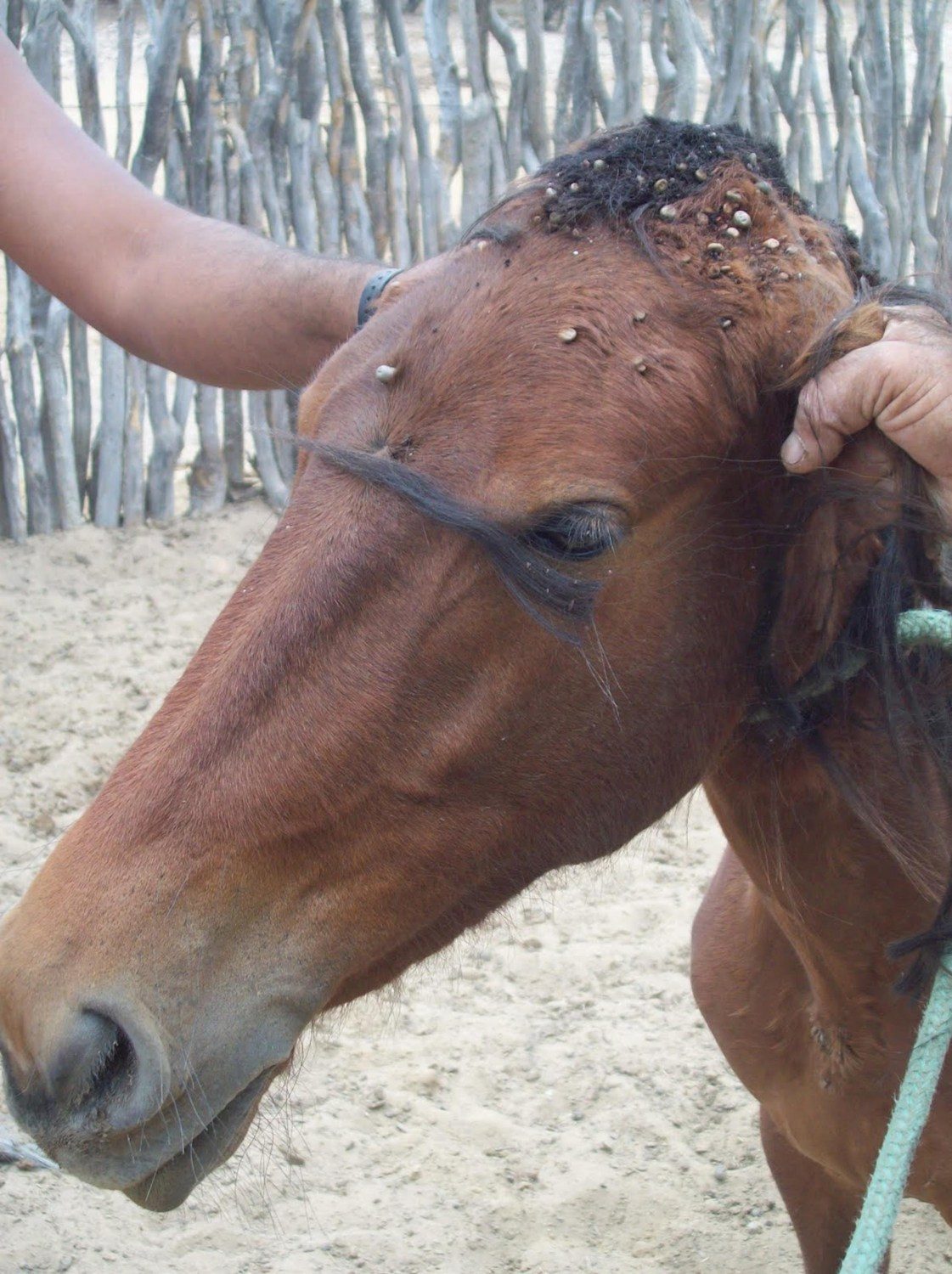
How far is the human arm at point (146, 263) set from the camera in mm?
2201

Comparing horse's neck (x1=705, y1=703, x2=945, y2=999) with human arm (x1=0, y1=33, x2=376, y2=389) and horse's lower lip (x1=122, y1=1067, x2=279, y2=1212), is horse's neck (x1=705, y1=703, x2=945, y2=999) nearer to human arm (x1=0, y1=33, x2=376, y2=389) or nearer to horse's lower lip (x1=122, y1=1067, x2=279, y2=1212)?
horse's lower lip (x1=122, y1=1067, x2=279, y2=1212)

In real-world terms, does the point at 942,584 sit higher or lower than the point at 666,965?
higher

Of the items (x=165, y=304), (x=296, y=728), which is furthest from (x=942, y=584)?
(x=165, y=304)

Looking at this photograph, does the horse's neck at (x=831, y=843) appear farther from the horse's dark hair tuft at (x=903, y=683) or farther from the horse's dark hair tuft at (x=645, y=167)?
the horse's dark hair tuft at (x=645, y=167)

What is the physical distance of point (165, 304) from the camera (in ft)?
7.47

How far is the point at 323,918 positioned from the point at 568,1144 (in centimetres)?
186

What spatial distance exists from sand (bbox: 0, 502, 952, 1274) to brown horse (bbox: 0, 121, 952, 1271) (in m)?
0.49

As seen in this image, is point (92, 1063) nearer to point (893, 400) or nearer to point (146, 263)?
point (893, 400)

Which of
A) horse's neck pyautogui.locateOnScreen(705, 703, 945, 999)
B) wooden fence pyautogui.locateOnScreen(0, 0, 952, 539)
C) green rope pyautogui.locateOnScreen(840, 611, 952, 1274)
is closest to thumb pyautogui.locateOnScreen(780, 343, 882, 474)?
green rope pyautogui.locateOnScreen(840, 611, 952, 1274)

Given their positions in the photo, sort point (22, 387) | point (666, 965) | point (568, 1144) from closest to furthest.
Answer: point (568, 1144) < point (666, 965) < point (22, 387)

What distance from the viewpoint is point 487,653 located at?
135cm

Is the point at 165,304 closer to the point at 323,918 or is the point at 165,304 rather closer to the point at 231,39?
the point at 323,918

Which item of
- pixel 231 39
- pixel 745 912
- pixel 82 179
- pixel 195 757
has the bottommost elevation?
pixel 745 912

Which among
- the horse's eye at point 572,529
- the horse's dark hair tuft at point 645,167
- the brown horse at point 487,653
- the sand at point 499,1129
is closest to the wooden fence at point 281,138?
the sand at point 499,1129
